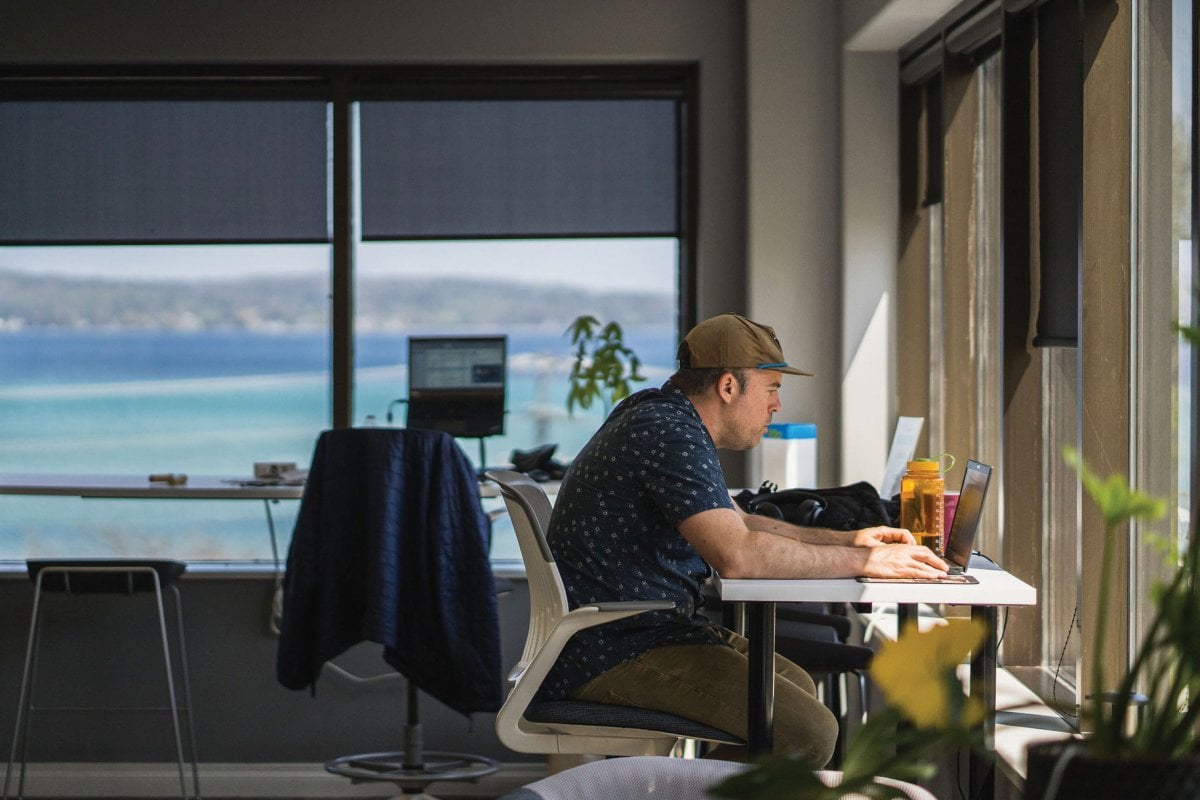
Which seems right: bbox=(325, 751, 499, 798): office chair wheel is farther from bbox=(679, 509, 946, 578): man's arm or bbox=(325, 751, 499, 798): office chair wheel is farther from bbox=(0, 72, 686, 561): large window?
bbox=(679, 509, 946, 578): man's arm

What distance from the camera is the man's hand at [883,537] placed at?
9.18 feet

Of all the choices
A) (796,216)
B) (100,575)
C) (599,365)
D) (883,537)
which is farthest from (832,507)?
(100,575)

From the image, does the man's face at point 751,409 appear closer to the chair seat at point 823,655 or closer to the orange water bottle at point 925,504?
the orange water bottle at point 925,504

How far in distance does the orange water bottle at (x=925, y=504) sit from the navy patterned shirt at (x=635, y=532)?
463mm

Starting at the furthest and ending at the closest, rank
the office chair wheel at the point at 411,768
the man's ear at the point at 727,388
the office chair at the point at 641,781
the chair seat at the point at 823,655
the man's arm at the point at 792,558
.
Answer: the office chair wheel at the point at 411,768 → the chair seat at the point at 823,655 → the man's ear at the point at 727,388 → the man's arm at the point at 792,558 → the office chair at the point at 641,781

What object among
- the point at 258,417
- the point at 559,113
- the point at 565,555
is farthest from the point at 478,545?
the point at 559,113

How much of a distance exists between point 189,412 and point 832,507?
271 centimetres

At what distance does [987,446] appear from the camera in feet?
12.7

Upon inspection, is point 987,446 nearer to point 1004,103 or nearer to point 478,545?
point 1004,103

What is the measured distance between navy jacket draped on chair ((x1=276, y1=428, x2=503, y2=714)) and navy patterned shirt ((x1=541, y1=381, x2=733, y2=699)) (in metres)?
1.12

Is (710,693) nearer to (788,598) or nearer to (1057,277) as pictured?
(788,598)

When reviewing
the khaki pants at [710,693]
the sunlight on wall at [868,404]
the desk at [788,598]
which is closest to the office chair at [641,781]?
the desk at [788,598]

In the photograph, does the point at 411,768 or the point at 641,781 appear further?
the point at 411,768

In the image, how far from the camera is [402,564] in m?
3.91
